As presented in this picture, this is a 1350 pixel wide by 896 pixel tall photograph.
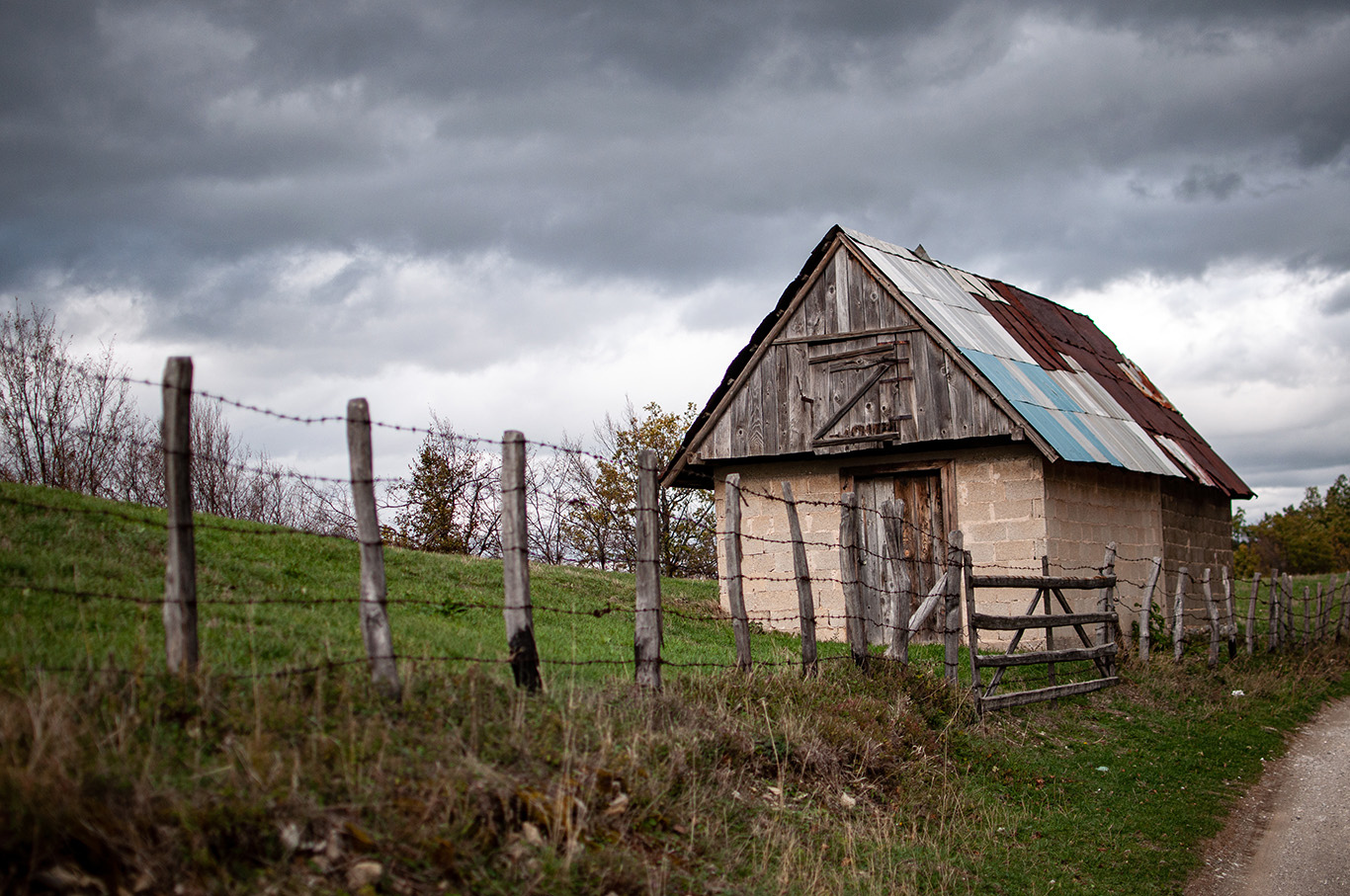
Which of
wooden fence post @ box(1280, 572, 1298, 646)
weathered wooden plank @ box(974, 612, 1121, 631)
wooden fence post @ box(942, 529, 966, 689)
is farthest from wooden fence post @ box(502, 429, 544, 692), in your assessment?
wooden fence post @ box(1280, 572, 1298, 646)

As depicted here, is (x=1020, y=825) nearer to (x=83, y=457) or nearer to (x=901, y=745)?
(x=901, y=745)

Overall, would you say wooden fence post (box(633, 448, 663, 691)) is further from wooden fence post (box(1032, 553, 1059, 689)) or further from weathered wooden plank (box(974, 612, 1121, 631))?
wooden fence post (box(1032, 553, 1059, 689))

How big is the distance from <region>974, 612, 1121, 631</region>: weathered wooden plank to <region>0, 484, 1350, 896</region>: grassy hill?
790 mm

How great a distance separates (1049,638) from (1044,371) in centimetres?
555

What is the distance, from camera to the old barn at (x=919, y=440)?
1384 centimetres

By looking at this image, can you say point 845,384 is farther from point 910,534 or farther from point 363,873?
point 363,873

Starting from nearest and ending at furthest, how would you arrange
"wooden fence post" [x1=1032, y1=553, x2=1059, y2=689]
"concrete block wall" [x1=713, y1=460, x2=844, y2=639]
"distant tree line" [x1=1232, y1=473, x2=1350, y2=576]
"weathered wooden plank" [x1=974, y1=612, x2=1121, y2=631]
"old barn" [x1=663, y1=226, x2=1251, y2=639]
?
"weathered wooden plank" [x1=974, y1=612, x2=1121, y2=631] < "wooden fence post" [x1=1032, y1=553, x2=1059, y2=689] < "old barn" [x1=663, y1=226, x2=1251, y2=639] < "concrete block wall" [x1=713, y1=460, x2=844, y2=639] < "distant tree line" [x1=1232, y1=473, x2=1350, y2=576]

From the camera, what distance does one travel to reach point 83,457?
67.3 feet

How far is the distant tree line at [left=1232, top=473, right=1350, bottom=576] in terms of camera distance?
60094 millimetres

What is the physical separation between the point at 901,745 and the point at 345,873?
5278 mm

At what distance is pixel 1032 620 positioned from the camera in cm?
1098

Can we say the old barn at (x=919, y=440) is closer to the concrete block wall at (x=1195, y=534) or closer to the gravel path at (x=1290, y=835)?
the concrete block wall at (x=1195, y=534)

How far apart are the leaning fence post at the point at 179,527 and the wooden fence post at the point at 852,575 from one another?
567 centimetres

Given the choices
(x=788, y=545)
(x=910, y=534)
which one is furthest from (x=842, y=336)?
(x=788, y=545)
